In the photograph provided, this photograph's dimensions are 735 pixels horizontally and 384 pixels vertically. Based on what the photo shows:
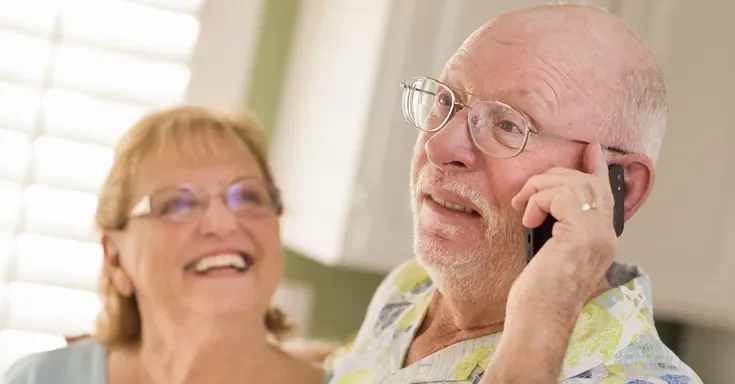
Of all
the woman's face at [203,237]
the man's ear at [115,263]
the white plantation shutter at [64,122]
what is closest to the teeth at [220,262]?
the woman's face at [203,237]

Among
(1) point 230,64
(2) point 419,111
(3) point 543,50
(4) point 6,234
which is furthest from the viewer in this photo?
(1) point 230,64

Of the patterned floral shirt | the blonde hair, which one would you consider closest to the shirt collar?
the patterned floral shirt

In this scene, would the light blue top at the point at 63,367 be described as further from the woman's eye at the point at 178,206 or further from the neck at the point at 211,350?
the woman's eye at the point at 178,206

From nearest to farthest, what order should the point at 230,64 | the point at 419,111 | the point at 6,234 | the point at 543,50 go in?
the point at 543,50, the point at 419,111, the point at 6,234, the point at 230,64

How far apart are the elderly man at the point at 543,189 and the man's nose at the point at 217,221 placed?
37 centimetres

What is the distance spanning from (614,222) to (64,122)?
0.97m

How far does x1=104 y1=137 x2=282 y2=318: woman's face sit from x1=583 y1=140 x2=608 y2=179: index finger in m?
0.53

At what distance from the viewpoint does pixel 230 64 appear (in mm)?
1404

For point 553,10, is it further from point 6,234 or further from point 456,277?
point 6,234

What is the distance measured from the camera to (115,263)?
1.12 meters

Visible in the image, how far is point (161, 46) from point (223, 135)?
0.31 m

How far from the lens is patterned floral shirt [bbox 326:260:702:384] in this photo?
0.63 meters

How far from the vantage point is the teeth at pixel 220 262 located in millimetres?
1028

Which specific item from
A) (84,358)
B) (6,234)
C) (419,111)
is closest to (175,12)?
(6,234)
